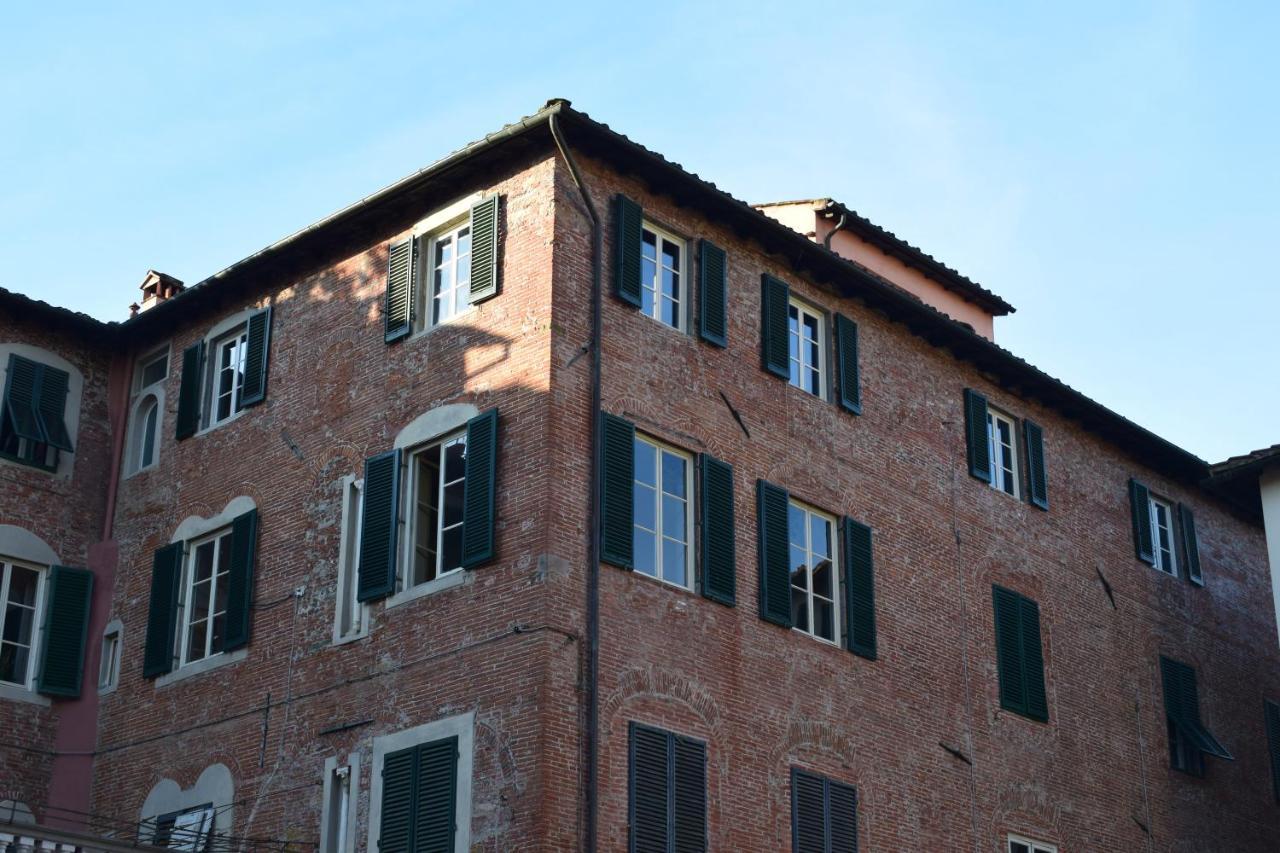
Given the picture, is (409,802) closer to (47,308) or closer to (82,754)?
(82,754)

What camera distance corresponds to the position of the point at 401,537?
67.8 ft

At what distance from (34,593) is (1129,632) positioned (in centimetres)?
1558

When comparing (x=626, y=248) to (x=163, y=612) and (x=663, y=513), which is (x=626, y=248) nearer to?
(x=663, y=513)

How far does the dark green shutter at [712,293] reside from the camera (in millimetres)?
21969

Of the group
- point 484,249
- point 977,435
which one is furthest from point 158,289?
point 977,435

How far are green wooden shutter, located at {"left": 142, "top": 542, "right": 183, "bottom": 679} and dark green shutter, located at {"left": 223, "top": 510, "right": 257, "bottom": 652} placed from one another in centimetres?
105

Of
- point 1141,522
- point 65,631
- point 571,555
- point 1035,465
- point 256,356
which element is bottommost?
point 571,555

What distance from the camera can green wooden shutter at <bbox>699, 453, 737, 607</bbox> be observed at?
811 inches

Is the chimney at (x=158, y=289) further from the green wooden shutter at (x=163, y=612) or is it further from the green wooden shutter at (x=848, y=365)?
the green wooden shutter at (x=848, y=365)

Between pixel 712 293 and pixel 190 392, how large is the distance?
7.51 m

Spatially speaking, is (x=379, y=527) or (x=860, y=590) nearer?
(x=379, y=527)

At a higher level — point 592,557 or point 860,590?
point 860,590

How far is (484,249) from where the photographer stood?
21328 mm

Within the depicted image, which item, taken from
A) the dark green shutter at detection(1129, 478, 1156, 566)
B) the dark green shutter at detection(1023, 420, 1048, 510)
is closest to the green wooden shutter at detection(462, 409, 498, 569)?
the dark green shutter at detection(1023, 420, 1048, 510)
